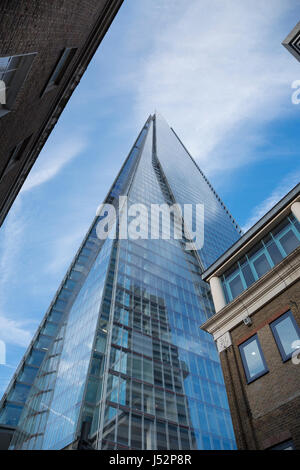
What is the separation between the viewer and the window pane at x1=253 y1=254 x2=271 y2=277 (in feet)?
39.8

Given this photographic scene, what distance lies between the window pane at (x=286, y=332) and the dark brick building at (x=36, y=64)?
10.4m

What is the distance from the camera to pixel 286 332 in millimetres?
9945

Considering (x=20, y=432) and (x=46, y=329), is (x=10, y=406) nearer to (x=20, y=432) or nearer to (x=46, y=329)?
(x=20, y=432)

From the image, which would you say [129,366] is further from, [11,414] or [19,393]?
[19,393]

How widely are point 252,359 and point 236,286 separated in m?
3.24

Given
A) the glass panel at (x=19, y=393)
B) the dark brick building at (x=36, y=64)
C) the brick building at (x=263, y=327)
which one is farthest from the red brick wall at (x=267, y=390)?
the glass panel at (x=19, y=393)

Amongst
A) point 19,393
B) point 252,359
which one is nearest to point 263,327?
point 252,359

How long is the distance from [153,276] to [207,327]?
3128 centimetres

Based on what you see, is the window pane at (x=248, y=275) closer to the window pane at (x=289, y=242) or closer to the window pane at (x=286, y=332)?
the window pane at (x=289, y=242)

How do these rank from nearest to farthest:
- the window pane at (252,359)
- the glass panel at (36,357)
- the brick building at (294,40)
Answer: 1. the window pane at (252,359)
2. the brick building at (294,40)
3. the glass panel at (36,357)

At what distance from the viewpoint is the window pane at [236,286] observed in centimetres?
1291

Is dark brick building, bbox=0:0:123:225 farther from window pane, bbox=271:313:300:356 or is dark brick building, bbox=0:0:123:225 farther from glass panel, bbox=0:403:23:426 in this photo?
glass panel, bbox=0:403:23:426

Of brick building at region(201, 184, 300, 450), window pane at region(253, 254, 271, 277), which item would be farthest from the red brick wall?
window pane at region(253, 254, 271, 277)
